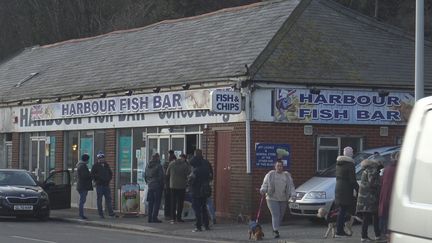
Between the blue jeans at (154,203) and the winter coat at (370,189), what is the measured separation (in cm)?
717

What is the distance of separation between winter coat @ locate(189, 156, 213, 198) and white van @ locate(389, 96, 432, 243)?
14.1 metres

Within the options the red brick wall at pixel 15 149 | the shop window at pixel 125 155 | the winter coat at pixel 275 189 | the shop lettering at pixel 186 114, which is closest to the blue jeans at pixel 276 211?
the winter coat at pixel 275 189

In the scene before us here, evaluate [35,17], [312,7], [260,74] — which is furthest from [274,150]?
[35,17]

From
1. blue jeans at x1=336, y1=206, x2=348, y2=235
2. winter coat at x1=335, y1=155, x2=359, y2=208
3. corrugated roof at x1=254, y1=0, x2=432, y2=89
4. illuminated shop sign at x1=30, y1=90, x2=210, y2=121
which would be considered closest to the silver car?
blue jeans at x1=336, y1=206, x2=348, y2=235

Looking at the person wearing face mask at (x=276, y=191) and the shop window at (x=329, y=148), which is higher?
the shop window at (x=329, y=148)

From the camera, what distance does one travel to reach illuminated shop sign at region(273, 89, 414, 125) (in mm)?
21031

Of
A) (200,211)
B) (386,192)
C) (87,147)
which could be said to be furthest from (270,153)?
(87,147)

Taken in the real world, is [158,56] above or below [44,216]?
above

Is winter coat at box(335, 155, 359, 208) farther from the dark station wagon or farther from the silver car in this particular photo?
the dark station wagon

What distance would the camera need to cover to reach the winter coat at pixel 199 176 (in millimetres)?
19097

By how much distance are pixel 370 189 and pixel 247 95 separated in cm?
575

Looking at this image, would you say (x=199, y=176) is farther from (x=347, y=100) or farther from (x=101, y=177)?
(x=101, y=177)

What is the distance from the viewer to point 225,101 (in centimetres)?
2033

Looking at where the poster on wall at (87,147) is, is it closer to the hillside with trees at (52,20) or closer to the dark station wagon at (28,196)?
the dark station wagon at (28,196)
